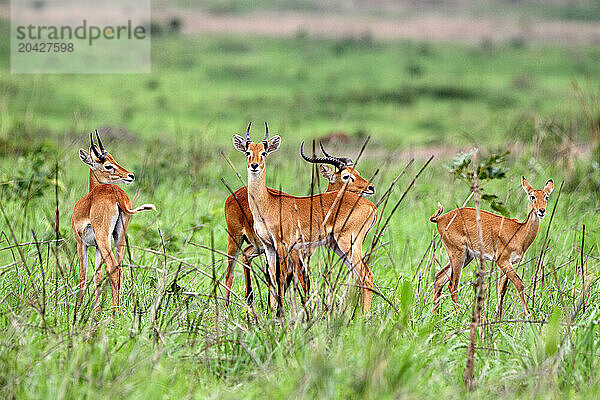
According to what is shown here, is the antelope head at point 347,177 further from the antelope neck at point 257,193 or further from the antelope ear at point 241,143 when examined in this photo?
the antelope ear at point 241,143

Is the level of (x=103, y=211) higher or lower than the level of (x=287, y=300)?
higher

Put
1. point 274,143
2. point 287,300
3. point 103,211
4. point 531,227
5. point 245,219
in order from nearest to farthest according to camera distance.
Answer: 1. point 287,300
2. point 103,211
3. point 531,227
4. point 274,143
5. point 245,219

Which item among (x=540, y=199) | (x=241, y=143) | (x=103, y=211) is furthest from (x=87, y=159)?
(x=540, y=199)

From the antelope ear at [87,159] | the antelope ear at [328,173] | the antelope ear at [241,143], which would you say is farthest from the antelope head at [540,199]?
the antelope ear at [87,159]

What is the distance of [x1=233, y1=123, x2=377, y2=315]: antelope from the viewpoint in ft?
12.6

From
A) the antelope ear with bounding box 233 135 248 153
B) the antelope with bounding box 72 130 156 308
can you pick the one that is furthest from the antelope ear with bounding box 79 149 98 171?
the antelope ear with bounding box 233 135 248 153

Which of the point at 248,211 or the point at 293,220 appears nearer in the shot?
the point at 293,220

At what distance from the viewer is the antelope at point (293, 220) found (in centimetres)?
383

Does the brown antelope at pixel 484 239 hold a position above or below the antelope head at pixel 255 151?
below

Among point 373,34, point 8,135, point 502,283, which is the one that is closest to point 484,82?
point 373,34

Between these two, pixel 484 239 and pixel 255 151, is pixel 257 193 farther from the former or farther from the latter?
pixel 484 239

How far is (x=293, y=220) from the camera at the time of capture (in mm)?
4090

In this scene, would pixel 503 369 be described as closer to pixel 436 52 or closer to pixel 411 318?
pixel 411 318

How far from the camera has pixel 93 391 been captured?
2.91m
